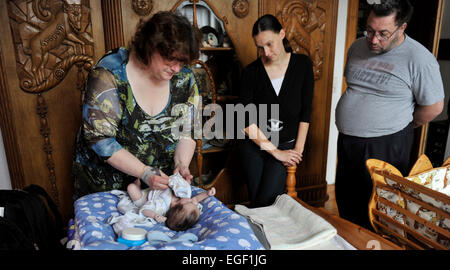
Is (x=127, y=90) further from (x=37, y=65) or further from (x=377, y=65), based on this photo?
(x=377, y=65)

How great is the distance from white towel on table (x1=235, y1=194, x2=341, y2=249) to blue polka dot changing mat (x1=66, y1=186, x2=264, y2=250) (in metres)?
0.17

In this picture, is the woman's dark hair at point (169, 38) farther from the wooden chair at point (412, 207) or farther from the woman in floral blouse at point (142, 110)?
the wooden chair at point (412, 207)

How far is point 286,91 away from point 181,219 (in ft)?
3.57

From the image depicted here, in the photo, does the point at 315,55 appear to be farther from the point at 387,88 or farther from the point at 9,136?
the point at 9,136

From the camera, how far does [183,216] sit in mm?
1230

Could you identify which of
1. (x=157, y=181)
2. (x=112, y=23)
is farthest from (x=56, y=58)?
(x=157, y=181)

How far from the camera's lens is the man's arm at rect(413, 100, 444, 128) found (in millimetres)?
1597

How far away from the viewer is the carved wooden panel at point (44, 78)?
1.79 meters

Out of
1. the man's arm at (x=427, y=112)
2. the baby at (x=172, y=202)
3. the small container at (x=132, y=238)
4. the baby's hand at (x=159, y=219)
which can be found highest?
the man's arm at (x=427, y=112)

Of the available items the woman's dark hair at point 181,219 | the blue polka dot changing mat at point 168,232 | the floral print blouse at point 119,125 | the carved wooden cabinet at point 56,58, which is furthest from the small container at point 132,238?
the carved wooden cabinet at point 56,58

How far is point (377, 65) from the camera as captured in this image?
1.67 metres

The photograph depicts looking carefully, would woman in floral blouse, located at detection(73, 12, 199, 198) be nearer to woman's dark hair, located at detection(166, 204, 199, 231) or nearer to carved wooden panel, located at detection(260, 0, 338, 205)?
woman's dark hair, located at detection(166, 204, 199, 231)

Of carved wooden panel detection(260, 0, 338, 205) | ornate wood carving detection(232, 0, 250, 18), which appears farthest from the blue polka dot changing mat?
carved wooden panel detection(260, 0, 338, 205)

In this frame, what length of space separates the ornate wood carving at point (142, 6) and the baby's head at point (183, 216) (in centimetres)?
133
